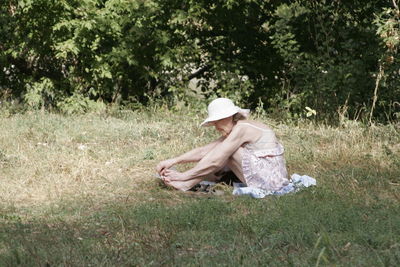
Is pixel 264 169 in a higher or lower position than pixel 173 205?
higher

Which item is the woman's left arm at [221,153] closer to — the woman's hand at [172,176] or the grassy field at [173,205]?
the woman's hand at [172,176]

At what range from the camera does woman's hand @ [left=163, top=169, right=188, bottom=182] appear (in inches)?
285

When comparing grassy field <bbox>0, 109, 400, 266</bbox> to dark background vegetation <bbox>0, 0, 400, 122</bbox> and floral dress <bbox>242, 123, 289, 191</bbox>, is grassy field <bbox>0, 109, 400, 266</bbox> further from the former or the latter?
dark background vegetation <bbox>0, 0, 400, 122</bbox>

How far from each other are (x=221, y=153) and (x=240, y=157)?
7.3 inches

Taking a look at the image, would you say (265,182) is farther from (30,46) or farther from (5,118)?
(30,46)

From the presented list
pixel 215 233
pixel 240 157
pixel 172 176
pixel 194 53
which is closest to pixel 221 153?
pixel 240 157

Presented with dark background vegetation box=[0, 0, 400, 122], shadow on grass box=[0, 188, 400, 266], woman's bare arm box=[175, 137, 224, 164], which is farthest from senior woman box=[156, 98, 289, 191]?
dark background vegetation box=[0, 0, 400, 122]

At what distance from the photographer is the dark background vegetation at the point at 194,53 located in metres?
11.6

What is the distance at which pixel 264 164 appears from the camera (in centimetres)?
713

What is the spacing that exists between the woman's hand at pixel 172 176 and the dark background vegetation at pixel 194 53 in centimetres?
428

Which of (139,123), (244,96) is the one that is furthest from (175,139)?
(244,96)

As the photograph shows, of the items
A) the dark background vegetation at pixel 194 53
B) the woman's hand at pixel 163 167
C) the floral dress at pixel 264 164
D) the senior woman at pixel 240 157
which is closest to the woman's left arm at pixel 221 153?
the senior woman at pixel 240 157

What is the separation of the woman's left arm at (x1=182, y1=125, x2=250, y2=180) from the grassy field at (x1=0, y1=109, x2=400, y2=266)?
0.26 meters

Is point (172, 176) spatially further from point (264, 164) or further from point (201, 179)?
point (264, 164)
